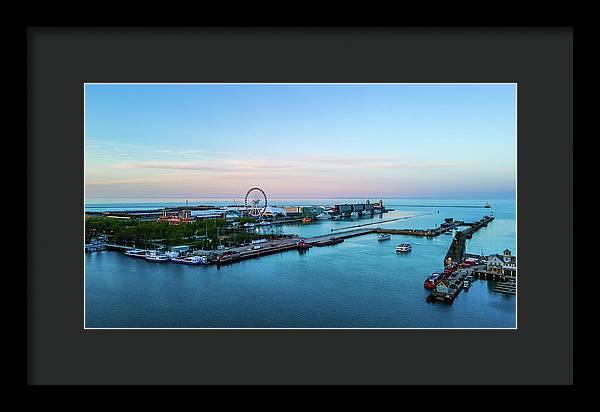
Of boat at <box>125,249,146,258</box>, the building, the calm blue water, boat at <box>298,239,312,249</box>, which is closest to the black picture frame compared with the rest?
the calm blue water

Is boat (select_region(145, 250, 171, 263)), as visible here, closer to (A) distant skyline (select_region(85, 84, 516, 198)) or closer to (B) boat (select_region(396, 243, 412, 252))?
(A) distant skyline (select_region(85, 84, 516, 198))

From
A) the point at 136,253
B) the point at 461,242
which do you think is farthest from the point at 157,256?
the point at 461,242

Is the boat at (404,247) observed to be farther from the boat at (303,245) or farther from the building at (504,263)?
the boat at (303,245)

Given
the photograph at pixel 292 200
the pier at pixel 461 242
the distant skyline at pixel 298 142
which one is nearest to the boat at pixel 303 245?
the photograph at pixel 292 200

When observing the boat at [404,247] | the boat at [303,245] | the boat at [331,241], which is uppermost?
the boat at [331,241]

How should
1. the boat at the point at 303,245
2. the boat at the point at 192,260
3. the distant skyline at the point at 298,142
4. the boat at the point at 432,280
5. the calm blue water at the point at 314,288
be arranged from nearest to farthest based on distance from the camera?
the calm blue water at the point at 314,288 < the distant skyline at the point at 298,142 < the boat at the point at 432,280 < the boat at the point at 192,260 < the boat at the point at 303,245

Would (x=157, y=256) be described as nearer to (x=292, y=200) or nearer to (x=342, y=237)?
(x=292, y=200)
